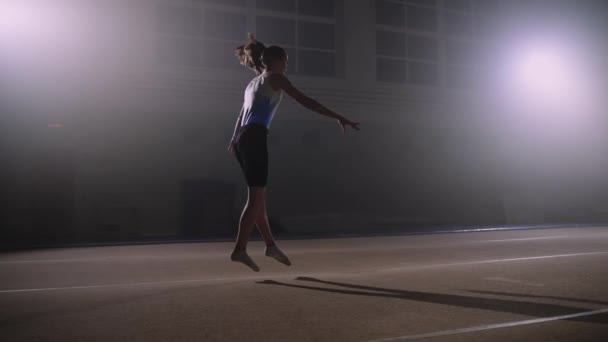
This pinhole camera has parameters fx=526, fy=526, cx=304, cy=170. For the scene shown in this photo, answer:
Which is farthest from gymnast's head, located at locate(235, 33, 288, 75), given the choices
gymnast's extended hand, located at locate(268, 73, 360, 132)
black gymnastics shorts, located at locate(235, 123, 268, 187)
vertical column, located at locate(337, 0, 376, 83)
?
vertical column, located at locate(337, 0, 376, 83)

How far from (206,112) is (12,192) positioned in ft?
15.6

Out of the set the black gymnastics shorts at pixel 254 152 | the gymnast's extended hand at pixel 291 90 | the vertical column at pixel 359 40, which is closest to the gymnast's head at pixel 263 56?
the gymnast's extended hand at pixel 291 90

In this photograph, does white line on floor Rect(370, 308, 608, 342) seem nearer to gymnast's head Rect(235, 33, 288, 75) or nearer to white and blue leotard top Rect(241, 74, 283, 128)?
white and blue leotard top Rect(241, 74, 283, 128)

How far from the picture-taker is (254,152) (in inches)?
166

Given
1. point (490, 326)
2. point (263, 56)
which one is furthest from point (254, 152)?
point (490, 326)

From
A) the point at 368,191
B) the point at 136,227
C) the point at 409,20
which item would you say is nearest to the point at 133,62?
the point at 136,227

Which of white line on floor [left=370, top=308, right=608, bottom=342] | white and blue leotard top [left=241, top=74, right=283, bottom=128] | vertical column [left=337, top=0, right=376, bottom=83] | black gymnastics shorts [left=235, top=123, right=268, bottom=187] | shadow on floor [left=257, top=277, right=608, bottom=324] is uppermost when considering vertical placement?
vertical column [left=337, top=0, right=376, bottom=83]

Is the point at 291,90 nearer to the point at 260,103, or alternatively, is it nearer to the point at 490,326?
the point at 260,103

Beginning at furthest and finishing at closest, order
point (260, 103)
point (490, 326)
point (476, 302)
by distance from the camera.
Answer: point (260, 103), point (476, 302), point (490, 326)

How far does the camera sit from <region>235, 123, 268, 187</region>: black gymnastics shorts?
13.8 ft

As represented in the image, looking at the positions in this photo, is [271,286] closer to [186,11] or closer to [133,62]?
[133,62]

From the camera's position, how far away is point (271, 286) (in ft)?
13.5

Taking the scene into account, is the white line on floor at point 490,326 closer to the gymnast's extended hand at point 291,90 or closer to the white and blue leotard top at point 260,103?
the gymnast's extended hand at point 291,90

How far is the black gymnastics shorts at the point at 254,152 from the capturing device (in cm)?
421
